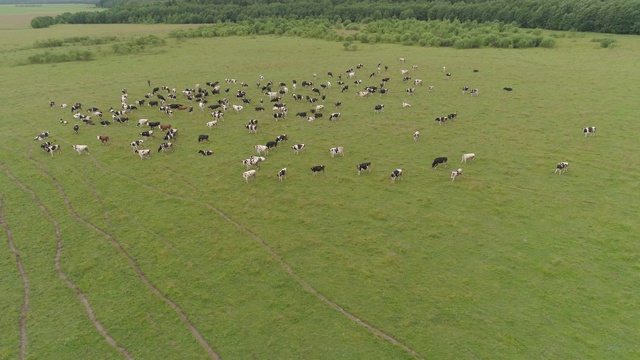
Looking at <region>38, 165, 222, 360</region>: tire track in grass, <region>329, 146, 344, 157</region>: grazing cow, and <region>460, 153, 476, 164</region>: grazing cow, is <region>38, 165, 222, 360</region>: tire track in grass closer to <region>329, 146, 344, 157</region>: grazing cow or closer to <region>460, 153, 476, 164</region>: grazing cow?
<region>329, 146, 344, 157</region>: grazing cow

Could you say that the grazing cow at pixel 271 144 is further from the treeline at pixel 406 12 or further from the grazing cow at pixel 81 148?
the treeline at pixel 406 12

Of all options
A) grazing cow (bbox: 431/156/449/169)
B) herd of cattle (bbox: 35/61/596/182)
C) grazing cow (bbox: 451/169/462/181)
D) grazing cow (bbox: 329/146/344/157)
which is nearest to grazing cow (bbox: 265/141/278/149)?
herd of cattle (bbox: 35/61/596/182)

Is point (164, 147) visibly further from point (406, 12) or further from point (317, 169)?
point (406, 12)

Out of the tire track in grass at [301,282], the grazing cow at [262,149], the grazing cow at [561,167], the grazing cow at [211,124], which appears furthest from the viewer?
the grazing cow at [211,124]

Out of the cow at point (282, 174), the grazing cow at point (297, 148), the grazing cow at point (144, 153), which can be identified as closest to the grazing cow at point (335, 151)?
the grazing cow at point (297, 148)

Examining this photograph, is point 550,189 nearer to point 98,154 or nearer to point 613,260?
point 613,260

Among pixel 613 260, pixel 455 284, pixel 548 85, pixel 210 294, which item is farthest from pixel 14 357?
pixel 548 85

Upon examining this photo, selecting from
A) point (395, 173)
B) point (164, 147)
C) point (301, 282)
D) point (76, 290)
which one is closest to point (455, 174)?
point (395, 173)
